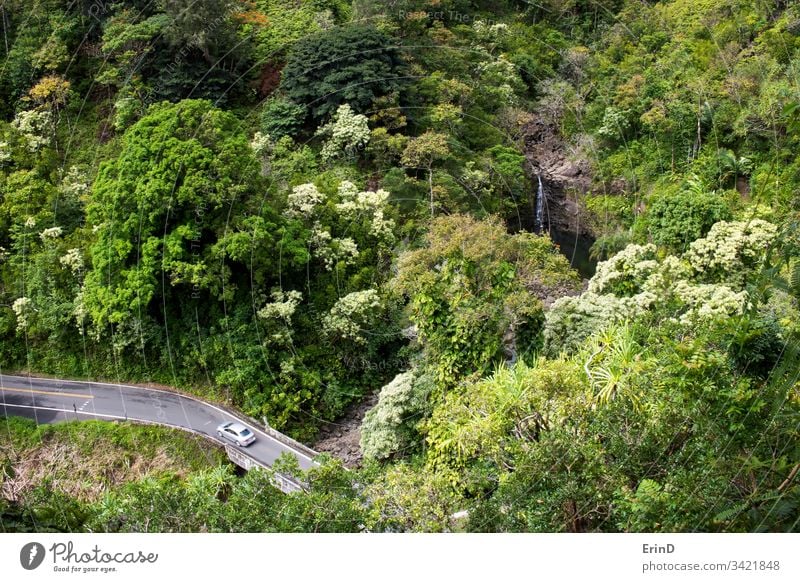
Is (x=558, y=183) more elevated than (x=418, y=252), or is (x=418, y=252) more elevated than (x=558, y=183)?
(x=418, y=252)

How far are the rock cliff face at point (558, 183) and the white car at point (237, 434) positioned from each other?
35.1 ft

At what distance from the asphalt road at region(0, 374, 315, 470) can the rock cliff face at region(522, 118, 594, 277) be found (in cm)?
1070

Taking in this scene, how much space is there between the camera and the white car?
11.9 metres

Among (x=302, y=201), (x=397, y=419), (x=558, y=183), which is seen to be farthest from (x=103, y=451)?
(x=558, y=183)

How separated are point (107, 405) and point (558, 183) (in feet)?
46.3

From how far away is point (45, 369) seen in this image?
14031 mm

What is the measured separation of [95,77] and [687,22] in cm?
1649

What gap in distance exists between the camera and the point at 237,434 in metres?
12.0

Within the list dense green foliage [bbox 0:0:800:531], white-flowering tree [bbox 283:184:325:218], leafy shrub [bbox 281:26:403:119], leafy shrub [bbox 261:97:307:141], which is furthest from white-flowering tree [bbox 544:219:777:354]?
leafy shrub [bbox 261:97:307:141]

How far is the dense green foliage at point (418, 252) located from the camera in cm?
644

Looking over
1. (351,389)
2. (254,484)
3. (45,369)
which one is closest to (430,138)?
(351,389)

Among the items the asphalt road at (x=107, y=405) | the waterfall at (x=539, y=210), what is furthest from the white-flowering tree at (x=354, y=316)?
the waterfall at (x=539, y=210)

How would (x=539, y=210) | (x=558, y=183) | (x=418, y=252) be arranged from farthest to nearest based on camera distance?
1. (x=558, y=183)
2. (x=539, y=210)
3. (x=418, y=252)

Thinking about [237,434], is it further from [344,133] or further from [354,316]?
[344,133]
